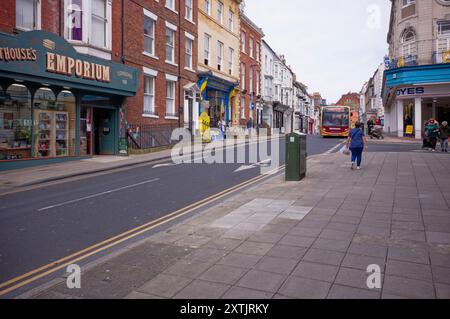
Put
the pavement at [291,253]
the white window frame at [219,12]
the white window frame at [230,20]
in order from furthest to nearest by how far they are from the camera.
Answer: the white window frame at [230,20] → the white window frame at [219,12] → the pavement at [291,253]

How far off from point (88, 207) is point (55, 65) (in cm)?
940

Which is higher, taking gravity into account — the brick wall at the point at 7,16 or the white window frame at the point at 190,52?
the white window frame at the point at 190,52

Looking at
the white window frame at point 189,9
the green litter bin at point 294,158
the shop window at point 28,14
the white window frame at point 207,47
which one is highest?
the white window frame at point 189,9

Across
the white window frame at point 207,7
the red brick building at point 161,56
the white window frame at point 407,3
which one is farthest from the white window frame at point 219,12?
the white window frame at point 407,3

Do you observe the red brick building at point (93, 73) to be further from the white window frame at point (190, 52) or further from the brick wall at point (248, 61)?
the brick wall at point (248, 61)

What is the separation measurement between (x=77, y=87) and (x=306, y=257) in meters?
14.8

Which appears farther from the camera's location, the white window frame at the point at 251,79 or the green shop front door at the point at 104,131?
the white window frame at the point at 251,79

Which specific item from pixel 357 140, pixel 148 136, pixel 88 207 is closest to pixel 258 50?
pixel 148 136

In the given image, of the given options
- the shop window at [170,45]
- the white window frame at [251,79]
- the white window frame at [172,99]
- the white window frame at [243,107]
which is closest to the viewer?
the white window frame at [172,99]

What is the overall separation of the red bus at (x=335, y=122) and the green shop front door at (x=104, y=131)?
872 inches

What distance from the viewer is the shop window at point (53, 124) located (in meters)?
15.9

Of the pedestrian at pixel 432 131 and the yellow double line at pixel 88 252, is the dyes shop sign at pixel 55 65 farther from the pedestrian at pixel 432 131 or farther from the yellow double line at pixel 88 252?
the pedestrian at pixel 432 131

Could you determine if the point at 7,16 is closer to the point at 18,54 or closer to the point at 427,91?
the point at 18,54

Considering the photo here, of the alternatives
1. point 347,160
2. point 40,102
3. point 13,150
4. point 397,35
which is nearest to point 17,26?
point 40,102
